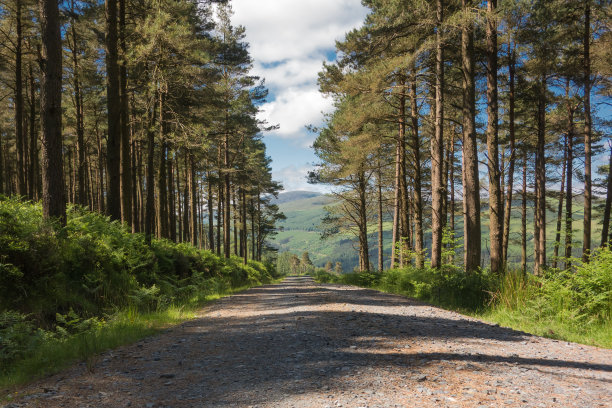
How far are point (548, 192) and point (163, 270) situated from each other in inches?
1191

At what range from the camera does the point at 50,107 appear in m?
8.18

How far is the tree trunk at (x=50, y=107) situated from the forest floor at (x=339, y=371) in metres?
5.14

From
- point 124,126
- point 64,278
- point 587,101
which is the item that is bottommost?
point 64,278

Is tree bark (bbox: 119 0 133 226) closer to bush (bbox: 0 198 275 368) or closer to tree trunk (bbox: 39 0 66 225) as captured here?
bush (bbox: 0 198 275 368)

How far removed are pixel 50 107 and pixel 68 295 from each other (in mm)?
4525

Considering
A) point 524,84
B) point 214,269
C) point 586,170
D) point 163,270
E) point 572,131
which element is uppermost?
point 524,84

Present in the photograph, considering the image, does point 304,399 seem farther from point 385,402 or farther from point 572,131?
point 572,131

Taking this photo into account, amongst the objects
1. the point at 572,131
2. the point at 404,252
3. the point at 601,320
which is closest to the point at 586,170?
the point at 572,131

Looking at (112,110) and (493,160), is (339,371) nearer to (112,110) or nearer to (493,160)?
(493,160)

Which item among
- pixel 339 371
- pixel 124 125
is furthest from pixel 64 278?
pixel 124 125

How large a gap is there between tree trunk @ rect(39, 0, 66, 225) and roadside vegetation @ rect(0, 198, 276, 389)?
0.56 m

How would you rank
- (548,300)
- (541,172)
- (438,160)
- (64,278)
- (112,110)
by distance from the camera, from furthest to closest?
(541,172) < (438,160) < (112,110) < (64,278) < (548,300)

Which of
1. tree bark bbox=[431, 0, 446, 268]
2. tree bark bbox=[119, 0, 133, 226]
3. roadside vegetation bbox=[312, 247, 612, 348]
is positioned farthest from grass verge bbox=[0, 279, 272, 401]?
tree bark bbox=[431, 0, 446, 268]

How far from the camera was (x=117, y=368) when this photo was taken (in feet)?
13.5
